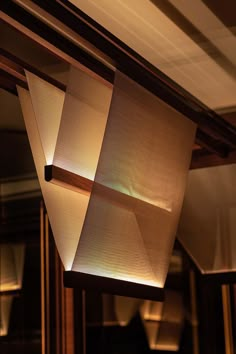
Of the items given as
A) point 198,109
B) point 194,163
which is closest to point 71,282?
point 198,109

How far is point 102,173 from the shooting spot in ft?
6.37

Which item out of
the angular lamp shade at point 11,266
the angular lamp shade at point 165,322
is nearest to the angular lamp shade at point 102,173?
the angular lamp shade at point 165,322

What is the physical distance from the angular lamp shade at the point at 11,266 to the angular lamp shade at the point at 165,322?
847mm

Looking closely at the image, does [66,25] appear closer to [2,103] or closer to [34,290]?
[2,103]

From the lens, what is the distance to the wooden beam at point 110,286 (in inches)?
73.3

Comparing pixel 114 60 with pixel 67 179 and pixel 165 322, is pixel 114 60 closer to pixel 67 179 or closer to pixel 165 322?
pixel 67 179

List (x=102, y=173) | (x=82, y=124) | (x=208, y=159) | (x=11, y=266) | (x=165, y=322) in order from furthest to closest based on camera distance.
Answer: (x=11, y=266), (x=165, y=322), (x=208, y=159), (x=82, y=124), (x=102, y=173)

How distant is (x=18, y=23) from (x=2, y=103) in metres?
1.43

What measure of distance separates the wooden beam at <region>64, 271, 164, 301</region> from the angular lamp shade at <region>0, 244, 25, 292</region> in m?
2.19

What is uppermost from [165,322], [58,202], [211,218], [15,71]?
[15,71]

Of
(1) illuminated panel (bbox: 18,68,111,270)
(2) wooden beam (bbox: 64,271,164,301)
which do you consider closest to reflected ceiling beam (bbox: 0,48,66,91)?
(1) illuminated panel (bbox: 18,68,111,270)

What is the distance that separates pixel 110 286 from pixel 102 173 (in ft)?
1.16

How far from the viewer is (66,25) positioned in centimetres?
185

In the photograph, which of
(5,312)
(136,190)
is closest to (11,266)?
(5,312)
